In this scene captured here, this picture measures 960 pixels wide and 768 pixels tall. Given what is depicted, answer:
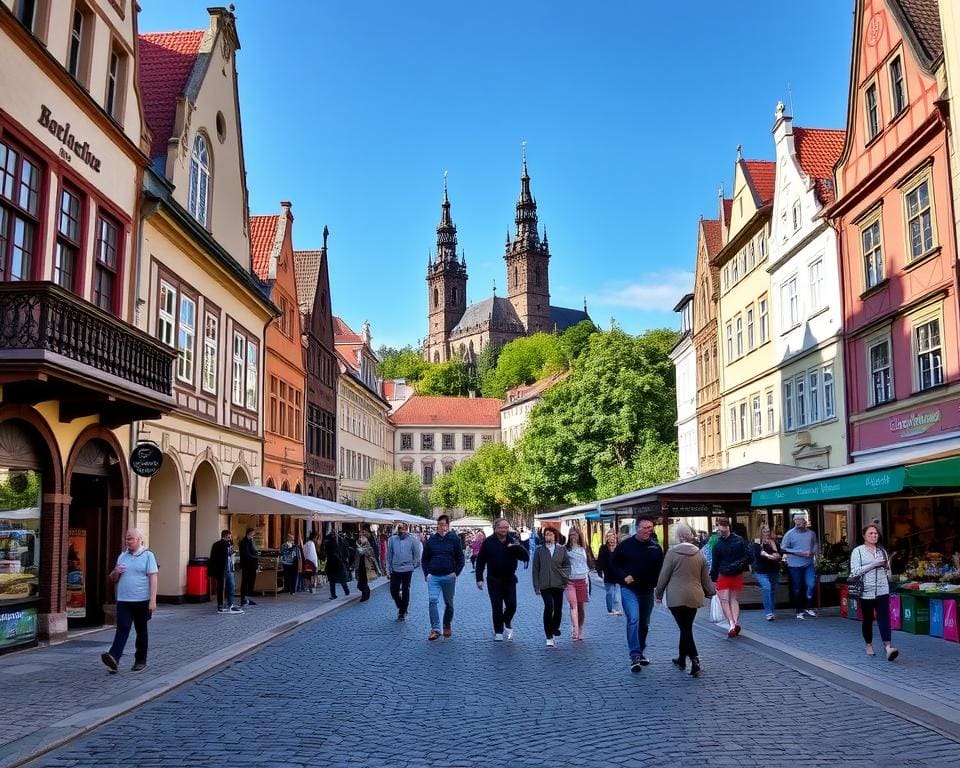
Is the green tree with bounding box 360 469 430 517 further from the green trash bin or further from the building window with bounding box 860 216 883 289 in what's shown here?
the green trash bin

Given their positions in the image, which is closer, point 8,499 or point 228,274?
point 8,499

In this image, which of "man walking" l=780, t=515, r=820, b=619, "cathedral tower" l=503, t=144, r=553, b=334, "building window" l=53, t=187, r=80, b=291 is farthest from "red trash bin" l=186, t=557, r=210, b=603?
"cathedral tower" l=503, t=144, r=553, b=334

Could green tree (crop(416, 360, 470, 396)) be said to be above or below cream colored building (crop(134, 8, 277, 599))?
above

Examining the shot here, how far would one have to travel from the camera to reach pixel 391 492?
6269 centimetres

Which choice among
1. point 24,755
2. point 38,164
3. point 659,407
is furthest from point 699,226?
point 24,755

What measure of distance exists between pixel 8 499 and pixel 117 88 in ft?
28.1

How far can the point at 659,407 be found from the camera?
196 ft

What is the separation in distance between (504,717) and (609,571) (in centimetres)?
938

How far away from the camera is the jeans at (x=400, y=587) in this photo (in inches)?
770

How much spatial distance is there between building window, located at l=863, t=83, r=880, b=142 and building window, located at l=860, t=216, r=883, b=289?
2249 mm

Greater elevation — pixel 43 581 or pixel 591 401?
pixel 591 401

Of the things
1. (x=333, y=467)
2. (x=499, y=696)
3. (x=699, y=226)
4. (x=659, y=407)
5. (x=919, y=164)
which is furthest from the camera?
(x=659, y=407)

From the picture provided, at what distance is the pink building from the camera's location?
847 inches

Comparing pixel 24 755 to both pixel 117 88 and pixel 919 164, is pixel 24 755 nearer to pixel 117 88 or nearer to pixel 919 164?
pixel 117 88
